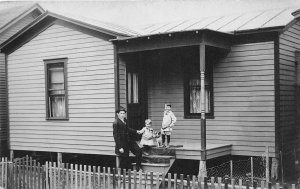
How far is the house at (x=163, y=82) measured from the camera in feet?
40.1

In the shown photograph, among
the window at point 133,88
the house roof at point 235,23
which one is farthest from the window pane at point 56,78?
the house roof at point 235,23

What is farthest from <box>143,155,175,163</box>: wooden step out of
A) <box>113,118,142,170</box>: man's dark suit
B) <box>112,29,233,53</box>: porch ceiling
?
<box>112,29,233,53</box>: porch ceiling

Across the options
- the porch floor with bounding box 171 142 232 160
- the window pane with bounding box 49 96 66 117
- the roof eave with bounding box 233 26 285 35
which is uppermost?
the roof eave with bounding box 233 26 285 35

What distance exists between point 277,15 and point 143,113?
590cm

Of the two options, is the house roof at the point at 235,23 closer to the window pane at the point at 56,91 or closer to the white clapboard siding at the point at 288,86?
the white clapboard siding at the point at 288,86

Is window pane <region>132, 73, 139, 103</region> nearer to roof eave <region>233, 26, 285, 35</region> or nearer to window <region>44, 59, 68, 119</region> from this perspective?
window <region>44, 59, 68, 119</region>

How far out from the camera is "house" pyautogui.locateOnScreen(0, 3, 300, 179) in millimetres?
12211

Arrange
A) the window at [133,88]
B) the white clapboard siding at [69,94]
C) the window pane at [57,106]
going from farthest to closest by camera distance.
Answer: the window pane at [57,106] < the window at [133,88] < the white clapboard siding at [69,94]

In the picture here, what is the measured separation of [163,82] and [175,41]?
302 centimetres

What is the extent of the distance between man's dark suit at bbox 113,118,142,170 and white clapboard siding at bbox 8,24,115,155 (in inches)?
69.1

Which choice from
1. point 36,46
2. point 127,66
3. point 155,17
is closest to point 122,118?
point 127,66

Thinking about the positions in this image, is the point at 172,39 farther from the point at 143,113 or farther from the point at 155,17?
the point at 155,17

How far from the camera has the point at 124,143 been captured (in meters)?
11.7

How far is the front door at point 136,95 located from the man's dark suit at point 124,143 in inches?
76.6
